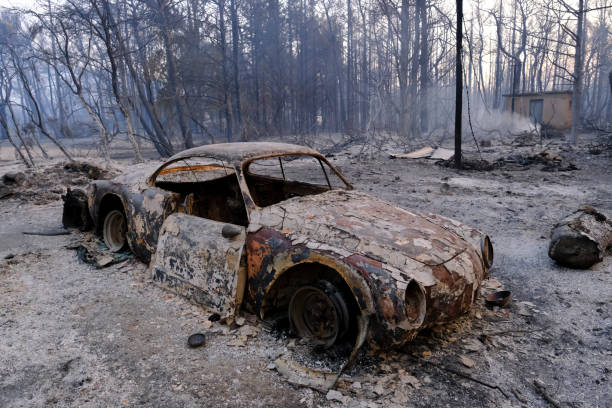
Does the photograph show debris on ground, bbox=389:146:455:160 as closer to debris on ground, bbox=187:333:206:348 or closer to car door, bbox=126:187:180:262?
car door, bbox=126:187:180:262

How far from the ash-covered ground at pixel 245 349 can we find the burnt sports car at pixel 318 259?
29 cm

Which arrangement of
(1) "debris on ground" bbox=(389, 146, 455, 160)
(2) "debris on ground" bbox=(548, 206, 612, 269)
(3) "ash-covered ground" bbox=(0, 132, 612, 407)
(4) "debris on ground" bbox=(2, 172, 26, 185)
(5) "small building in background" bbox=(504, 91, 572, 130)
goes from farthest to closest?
1. (5) "small building in background" bbox=(504, 91, 572, 130)
2. (1) "debris on ground" bbox=(389, 146, 455, 160)
3. (4) "debris on ground" bbox=(2, 172, 26, 185)
4. (2) "debris on ground" bbox=(548, 206, 612, 269)
5. (3) "ash-covered ground" bbox=(0, 132, 612, 407)

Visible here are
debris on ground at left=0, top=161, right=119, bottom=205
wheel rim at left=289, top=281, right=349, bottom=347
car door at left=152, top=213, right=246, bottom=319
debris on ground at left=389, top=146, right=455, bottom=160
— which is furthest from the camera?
debris on ground at left=389, top=146, right=455, bottom=160

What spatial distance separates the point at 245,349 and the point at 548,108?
25831mm

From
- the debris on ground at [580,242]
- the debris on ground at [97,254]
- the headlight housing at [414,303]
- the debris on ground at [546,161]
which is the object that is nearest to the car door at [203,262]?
the debris on ground at [97,254]

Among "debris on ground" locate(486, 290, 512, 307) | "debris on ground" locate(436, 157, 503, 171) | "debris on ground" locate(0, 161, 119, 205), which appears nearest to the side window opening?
"debris on ground" locate(486, 290, 512, 307)

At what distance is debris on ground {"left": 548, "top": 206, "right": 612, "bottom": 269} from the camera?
4.20 m

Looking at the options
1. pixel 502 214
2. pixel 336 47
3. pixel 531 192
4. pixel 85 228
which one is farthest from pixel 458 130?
pixel 336 47

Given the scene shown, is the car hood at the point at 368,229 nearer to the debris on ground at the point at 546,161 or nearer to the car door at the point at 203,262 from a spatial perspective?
the car door at the point at 203,262

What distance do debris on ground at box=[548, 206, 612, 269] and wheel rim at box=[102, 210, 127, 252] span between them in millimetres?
5185

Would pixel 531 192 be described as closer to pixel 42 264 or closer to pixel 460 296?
pixel 460 296

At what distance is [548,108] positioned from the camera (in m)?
23.0

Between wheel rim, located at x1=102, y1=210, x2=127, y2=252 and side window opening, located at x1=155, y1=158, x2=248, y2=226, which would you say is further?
wheel rim, located at x1=102, y1=210, x2=127, y2=252

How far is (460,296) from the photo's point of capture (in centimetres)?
279
